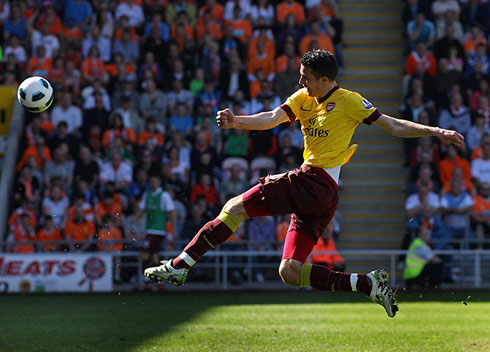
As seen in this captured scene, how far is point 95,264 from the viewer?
1659 cm

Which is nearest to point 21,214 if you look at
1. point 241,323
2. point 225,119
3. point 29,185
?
point 29,185

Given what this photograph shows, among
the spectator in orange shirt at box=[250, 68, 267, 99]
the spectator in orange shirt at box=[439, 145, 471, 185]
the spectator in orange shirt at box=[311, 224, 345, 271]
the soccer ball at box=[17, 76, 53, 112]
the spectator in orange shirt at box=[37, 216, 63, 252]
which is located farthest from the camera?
the spectator in orange shirt at box=[250, 68, 267, 99]

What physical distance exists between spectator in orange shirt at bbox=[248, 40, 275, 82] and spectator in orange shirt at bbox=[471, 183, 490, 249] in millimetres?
4865

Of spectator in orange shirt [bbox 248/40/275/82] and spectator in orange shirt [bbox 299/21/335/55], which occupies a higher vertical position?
spectator in orange shirt [bbox 299/21/335/55]

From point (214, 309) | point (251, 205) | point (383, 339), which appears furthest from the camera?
point (214, 309)

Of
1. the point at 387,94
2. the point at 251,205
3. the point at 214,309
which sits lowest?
the point at 214,309

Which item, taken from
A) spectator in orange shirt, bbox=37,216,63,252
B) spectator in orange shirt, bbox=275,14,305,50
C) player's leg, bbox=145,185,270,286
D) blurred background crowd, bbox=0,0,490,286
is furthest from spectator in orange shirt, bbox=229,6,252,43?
player's leg, bbox=145,185,270,286

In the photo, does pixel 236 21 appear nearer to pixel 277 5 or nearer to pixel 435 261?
pixel 277 5

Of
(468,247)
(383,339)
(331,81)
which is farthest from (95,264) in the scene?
(331,81)

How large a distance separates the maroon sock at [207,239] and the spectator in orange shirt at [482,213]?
10.3 metres

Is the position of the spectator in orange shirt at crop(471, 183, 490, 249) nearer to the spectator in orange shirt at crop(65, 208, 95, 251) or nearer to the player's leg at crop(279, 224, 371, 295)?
the spectator in orange shirt at crop(65, 208, 95, 251)

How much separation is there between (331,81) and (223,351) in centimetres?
263

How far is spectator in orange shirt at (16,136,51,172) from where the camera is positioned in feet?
59.7

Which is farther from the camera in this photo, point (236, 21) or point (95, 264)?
point (236, 21)
